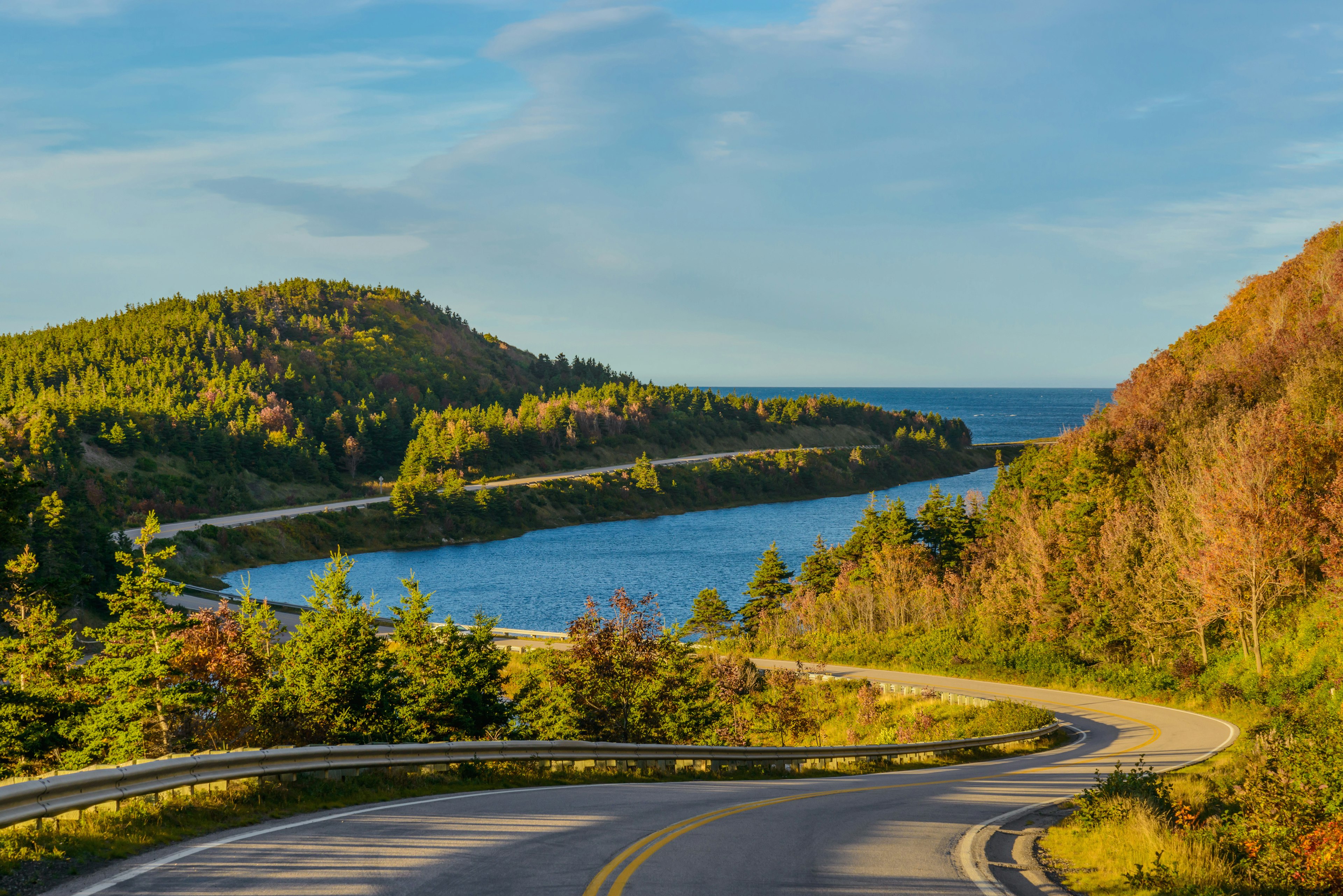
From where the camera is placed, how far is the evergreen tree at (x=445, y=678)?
81.6 feet

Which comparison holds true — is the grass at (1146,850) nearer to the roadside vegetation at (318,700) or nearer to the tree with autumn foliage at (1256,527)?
the roadside vegetation at (318,700)

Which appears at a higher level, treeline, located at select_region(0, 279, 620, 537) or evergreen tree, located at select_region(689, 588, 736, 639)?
treeline, located at select_region(0, 279, 620, 537)

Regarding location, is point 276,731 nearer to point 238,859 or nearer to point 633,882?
point 238,859

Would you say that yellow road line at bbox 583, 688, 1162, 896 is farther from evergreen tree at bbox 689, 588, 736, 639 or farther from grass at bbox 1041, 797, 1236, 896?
evergreen tree at bbox 689, 588, 736, 639

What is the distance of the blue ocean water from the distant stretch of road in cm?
992

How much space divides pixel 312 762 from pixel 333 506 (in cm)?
10832

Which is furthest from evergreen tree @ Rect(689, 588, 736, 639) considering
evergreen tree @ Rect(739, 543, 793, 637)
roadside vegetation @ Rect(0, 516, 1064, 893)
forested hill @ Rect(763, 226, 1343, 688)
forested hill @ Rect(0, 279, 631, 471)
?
forested hill @ Rect(0, 279, 631, 471)

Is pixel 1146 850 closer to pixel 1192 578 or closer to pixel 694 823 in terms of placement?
pixel 694 823

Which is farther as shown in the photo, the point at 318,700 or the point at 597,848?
the point at 318,700

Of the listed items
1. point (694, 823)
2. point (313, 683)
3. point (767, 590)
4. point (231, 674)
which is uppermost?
point (313, 683)

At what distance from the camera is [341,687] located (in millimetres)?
19938

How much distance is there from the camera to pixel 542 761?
17.3m

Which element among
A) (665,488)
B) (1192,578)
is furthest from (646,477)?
(1192,578)

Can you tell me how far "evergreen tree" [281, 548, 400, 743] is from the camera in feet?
64.5
